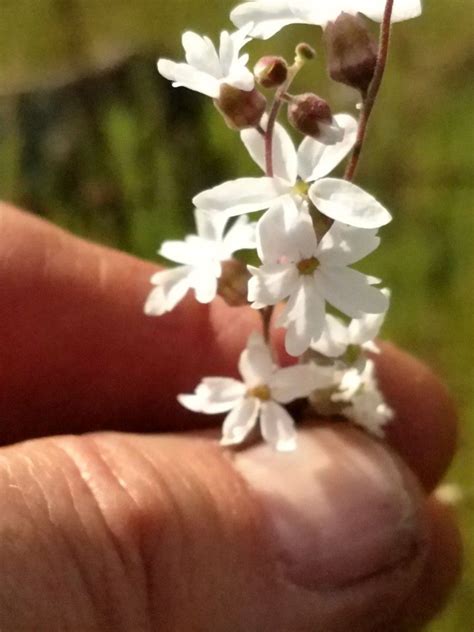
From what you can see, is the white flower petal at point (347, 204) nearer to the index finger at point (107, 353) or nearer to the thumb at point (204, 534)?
the thumb at point (204, 534)

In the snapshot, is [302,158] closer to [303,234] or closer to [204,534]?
[303,234]

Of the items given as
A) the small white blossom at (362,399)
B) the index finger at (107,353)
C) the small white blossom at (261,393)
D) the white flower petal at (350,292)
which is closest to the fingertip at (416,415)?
the index finger at (107,353)

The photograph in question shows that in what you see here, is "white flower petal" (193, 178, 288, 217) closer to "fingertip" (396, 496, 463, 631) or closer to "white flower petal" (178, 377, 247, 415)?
"white flower petal" (178, 377, 247, 415)

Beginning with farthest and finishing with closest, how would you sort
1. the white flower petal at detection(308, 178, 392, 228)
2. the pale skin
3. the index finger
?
1. the index finger
2. the pale skin
3. the white flower petal at detection(308, 178, 392, 228)

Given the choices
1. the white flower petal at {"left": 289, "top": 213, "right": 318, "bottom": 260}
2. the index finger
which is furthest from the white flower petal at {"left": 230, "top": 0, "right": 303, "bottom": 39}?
the index finger

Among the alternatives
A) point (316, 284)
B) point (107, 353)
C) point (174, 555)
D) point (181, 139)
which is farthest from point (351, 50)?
point (181, 139)

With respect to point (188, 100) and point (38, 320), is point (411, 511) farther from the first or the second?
point (188, 100)
